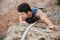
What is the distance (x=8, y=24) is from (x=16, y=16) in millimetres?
208

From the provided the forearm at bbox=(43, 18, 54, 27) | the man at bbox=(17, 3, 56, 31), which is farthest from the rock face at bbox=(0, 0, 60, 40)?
the forearm at bbox=(43, 18, 54, 27)

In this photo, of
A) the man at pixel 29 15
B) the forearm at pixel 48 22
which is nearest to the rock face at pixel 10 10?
the man at pixel 29 15

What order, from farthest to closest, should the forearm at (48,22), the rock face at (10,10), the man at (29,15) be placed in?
the rock face at (10,10)
the man at (29,15)
the forearm at (48,22)

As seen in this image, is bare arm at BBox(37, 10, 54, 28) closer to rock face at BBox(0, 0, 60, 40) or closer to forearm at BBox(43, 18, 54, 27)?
forearm at BBox(43, 18, 54, 27)

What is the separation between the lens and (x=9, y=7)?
177 inches

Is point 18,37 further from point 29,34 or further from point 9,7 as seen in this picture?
point 9,7

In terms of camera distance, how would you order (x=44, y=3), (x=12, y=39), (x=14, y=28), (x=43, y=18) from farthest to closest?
(x=44, y=3) → (x=43, y=18) → (x=14, y=28) → (x=12, y=39)

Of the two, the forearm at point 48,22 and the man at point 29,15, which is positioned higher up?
the man at point 29,15

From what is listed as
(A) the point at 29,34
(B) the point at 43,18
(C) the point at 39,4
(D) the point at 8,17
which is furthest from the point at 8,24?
(A) the point at 29,34

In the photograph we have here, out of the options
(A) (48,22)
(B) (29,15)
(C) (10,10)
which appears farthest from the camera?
(C) (10,10)

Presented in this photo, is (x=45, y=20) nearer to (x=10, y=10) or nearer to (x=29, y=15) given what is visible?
(x=29, y=15)

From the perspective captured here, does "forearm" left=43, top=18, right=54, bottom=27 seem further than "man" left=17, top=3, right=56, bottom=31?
No

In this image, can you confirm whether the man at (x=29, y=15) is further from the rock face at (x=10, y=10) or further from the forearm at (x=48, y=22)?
the rock face at (x=10, y=10)

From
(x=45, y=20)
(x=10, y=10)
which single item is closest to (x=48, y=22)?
(x=45, y=20)
